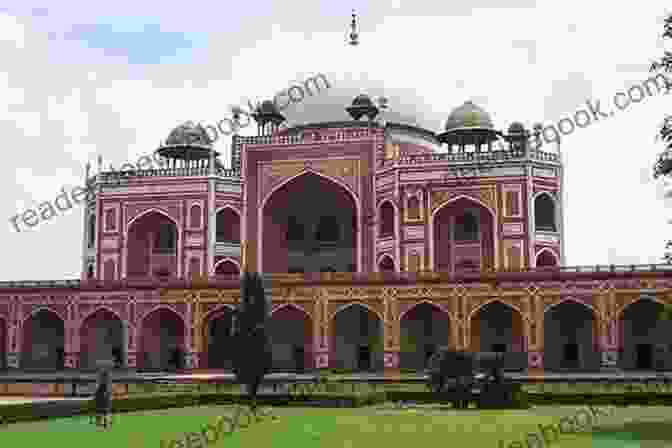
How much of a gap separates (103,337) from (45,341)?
2.87 metres

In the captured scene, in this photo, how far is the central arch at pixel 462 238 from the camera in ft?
132

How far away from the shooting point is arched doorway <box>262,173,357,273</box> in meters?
43.4

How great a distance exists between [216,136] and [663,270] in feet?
70.5

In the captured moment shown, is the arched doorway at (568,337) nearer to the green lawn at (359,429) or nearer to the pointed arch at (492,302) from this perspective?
the pointed arch at (492,302)

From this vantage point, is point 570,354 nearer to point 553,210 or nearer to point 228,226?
point 553,210

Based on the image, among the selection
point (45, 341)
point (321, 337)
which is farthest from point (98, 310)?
point (321, 337)

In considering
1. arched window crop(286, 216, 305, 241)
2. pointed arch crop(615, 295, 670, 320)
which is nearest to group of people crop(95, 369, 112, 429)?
pointed arch crop(615, 295, 670, 320)

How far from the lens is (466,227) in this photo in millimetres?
41031

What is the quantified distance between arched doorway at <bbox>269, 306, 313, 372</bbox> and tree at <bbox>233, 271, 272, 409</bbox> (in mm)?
15674

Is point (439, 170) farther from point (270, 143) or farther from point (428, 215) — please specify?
point (270, 143)

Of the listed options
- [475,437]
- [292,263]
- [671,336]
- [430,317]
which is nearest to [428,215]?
[430,317]

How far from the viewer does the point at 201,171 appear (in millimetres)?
43188

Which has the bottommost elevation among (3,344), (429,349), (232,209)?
(429,349)

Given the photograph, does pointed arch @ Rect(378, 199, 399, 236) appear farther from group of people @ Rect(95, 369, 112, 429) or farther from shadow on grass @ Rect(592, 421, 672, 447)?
shadow on grass @ Rect(592, 421, 672, 447)
